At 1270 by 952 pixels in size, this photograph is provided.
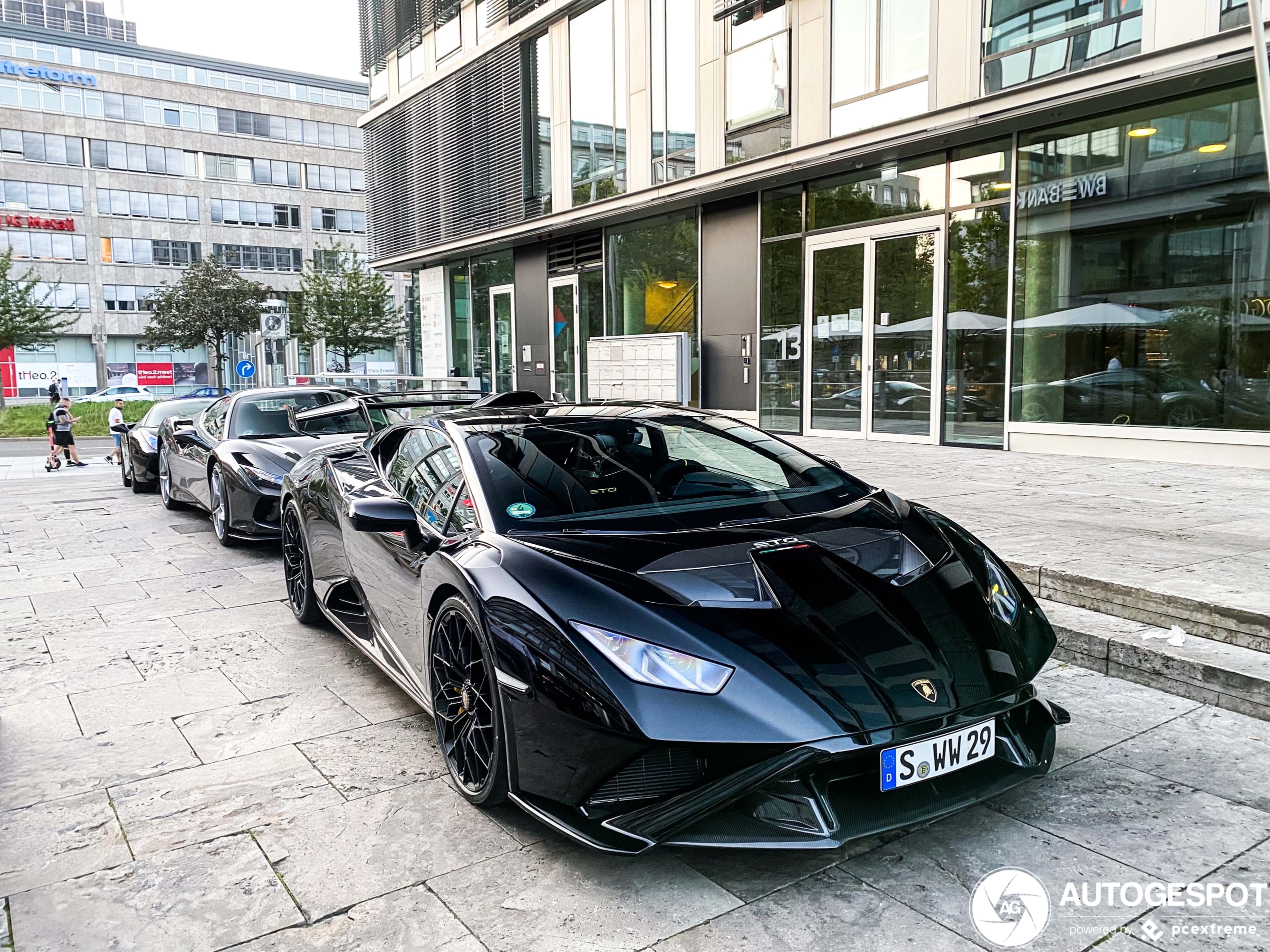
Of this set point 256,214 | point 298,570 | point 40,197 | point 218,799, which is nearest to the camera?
point 218,799

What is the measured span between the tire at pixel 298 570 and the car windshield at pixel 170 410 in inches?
290

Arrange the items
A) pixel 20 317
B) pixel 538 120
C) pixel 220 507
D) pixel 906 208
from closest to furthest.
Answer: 1. pixel 220 507
2. pixel 906 208
3. pixel 538 120
4. pixel 20 317

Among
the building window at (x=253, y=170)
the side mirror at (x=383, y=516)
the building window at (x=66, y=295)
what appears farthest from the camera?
the building window at (x=253, y=170)

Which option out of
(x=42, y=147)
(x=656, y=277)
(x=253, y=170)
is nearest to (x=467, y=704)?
(x=656, y=277)

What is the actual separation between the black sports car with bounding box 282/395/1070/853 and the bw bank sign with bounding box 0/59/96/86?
72405 millimetres

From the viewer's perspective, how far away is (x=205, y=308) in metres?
46.4

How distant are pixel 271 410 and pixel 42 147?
65114 millimetres

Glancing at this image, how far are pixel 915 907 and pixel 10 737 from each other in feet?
12.3

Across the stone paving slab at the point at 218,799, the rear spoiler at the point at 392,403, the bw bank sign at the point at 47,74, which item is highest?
the bw bank sign at the point at 47,74

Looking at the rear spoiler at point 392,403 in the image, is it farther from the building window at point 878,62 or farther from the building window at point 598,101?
the building window at point 598,101

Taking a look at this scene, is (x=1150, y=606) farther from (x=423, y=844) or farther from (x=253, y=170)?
(x=253, y=170)

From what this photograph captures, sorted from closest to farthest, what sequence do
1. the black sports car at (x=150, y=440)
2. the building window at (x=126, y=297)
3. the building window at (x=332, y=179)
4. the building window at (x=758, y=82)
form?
the black sports car at (x=150, y=440), the building window at (x=758, y=82), the building window at (x=126, y=297), the building window at (x=332, y=179)

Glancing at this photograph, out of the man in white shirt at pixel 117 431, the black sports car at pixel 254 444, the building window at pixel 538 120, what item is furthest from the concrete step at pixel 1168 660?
the building window at pixel 538 120

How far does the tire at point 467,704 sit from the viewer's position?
9.76ft
